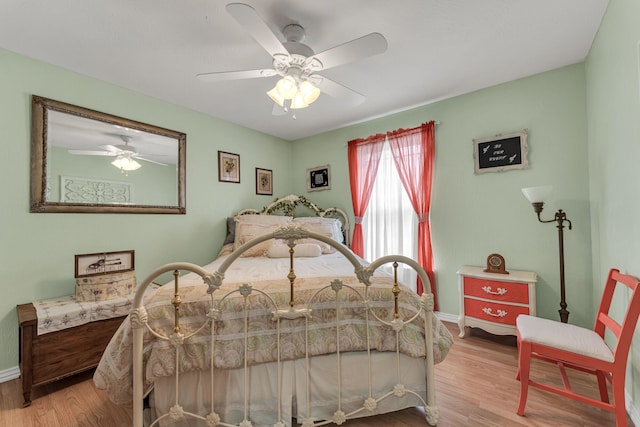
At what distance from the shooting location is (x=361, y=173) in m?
3.63

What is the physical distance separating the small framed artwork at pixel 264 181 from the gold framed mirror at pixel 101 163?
3.52 feet

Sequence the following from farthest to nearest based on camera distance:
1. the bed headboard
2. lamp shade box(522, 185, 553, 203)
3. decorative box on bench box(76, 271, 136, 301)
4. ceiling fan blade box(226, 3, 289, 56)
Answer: the bed headboard → lamp shade box(522, 185, 553, 203) → decorative box on bench box(76, 271, 136, 301) → ceiling fan blade box(226, 3, 289, 56)

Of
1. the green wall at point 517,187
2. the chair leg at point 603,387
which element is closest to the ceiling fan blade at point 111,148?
the green wall at point 517,187

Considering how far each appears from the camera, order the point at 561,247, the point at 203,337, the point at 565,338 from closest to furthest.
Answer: the point at 203,337 → the point at 565,338 → the point at 561,247

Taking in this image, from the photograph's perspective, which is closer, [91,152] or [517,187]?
[91,152]

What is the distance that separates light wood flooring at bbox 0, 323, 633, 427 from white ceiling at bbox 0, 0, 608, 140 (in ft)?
8.26

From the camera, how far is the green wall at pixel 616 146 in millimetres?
1451

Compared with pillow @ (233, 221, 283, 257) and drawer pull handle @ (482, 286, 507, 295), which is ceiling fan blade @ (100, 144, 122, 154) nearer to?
pillow @ (233, 221, 283, 257)

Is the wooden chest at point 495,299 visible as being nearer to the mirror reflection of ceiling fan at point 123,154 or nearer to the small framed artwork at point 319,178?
the small framed artwork at point 319,178

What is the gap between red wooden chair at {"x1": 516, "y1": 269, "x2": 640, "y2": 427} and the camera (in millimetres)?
1341

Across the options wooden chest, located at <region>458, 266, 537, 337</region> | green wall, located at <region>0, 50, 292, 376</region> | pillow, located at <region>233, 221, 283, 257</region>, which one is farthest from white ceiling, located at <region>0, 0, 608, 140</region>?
wooden chest, located at <region>458, 266, 537, 337</region>

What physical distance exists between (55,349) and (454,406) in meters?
2.71

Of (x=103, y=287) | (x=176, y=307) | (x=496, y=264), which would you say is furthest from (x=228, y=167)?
(x=496, y=264)

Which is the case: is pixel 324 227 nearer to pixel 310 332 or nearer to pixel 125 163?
pixel 310 332
